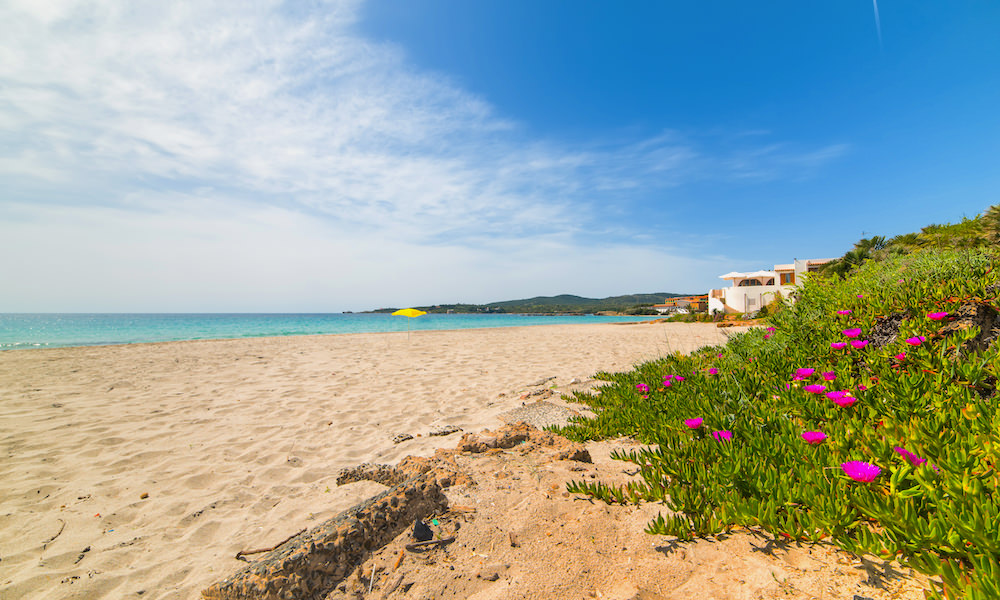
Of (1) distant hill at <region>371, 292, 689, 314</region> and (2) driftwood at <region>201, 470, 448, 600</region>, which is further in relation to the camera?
(1) distant hill at <region>371, 292, 689, 314</region>

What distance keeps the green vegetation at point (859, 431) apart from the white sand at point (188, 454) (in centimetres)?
199

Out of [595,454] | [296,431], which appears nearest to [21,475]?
[296,431]

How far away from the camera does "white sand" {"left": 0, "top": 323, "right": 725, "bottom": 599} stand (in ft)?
7.12

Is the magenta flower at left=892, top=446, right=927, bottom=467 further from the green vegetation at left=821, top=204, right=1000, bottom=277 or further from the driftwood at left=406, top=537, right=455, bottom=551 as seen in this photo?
the green vegetation at left=821, top=204, right=1000, bottom=277

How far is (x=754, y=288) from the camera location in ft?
76.3

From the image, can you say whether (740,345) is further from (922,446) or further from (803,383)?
(922,446)

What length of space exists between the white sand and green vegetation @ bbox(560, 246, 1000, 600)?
1.99 meters

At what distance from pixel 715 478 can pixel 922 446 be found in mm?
798

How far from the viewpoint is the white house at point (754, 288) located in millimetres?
23172

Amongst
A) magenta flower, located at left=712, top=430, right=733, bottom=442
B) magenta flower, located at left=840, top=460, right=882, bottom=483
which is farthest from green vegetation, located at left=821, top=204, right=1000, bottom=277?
magenta flower, located at left=840, top=460, right=882, bottom=483

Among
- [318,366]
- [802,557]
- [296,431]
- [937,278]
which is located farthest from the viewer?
[318,366]

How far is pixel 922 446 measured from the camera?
160cm

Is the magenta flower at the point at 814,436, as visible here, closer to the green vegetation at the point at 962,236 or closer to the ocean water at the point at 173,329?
the green vegetation at the point at 962,236

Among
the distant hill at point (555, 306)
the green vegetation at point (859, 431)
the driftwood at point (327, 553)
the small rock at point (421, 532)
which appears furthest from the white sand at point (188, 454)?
the distant hill at point (555, 306)
